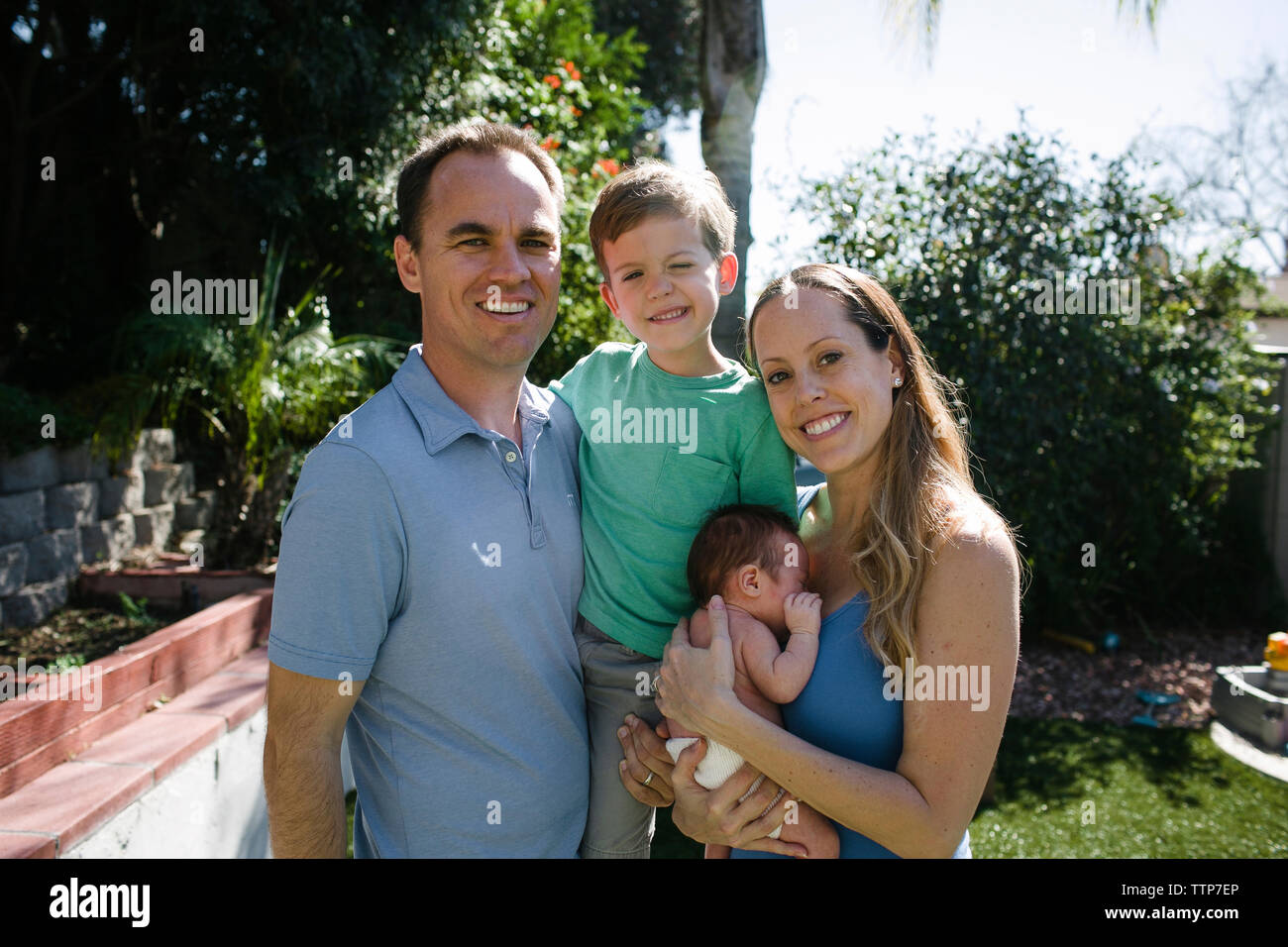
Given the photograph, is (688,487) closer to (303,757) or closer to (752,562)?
(752,562)

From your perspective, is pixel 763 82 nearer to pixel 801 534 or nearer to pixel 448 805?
pixel 801 534

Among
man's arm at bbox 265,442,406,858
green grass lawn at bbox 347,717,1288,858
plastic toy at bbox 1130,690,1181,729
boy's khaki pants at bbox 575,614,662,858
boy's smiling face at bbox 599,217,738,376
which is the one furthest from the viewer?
plastic toy at bbox 1130,690,1181,729

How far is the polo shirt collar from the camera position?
6.51ft

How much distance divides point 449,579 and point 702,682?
25.5 inches

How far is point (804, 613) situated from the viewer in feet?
6.89

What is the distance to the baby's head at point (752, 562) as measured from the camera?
87.0 inches

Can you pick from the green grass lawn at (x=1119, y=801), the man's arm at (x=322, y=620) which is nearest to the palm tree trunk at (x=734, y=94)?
the green grass lawn at (x=1119, y=801)

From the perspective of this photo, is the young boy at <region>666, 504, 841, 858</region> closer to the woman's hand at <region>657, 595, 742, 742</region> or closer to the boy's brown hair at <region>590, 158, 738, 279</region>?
the woman's hand at <region>657, 595, 742, 742</region>

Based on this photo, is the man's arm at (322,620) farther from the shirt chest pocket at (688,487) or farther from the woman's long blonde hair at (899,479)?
the woman's long blonde hair at (899,479)

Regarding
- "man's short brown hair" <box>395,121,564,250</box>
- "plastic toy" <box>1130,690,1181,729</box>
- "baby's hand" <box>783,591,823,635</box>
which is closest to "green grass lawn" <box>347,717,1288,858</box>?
"plastic toy" <box>1130,690,1181,729</box>

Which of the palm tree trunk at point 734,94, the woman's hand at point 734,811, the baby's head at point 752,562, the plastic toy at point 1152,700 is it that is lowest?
the plastic toy at point 1152,700

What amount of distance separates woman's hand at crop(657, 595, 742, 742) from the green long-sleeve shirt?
196mm

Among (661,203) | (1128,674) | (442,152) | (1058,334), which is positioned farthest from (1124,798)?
(442,152)

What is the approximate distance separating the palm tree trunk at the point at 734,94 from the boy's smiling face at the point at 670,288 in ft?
7.44
